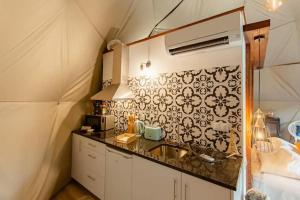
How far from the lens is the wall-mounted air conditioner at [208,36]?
4.15ft

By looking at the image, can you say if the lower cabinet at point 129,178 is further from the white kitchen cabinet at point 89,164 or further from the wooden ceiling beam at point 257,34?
the wooden ceiling beam at point 257,34

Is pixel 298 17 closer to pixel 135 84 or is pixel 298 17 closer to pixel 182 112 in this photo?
pixel 182 112

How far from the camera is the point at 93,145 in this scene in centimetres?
189

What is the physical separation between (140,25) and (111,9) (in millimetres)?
547

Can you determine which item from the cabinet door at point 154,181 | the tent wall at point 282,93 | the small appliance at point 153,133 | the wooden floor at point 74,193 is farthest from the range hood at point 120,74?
the tent wall at point 282,93

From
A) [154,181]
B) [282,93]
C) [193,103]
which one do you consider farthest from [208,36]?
[282,93]

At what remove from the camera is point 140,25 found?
7.73ft

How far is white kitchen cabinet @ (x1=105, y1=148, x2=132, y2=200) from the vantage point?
148 centimetres

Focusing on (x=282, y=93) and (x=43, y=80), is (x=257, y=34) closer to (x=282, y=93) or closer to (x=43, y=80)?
(x=43, y=80)

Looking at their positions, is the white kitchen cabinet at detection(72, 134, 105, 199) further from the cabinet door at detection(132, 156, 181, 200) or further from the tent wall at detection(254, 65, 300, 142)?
the tent wall at detection(254, 65, 300, 142)

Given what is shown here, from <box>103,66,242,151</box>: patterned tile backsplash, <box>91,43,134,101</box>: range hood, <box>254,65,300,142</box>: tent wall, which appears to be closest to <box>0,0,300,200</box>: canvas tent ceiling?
<box>91,43,134,101</box>: range hood

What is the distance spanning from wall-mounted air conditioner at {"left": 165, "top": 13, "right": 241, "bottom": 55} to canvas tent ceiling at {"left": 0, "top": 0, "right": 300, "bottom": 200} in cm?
92

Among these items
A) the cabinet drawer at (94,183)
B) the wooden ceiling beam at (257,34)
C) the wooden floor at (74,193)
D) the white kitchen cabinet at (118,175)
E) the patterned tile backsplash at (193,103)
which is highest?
the wooden ceiling beam at (257,34)

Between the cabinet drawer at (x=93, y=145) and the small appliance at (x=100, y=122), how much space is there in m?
0.25
